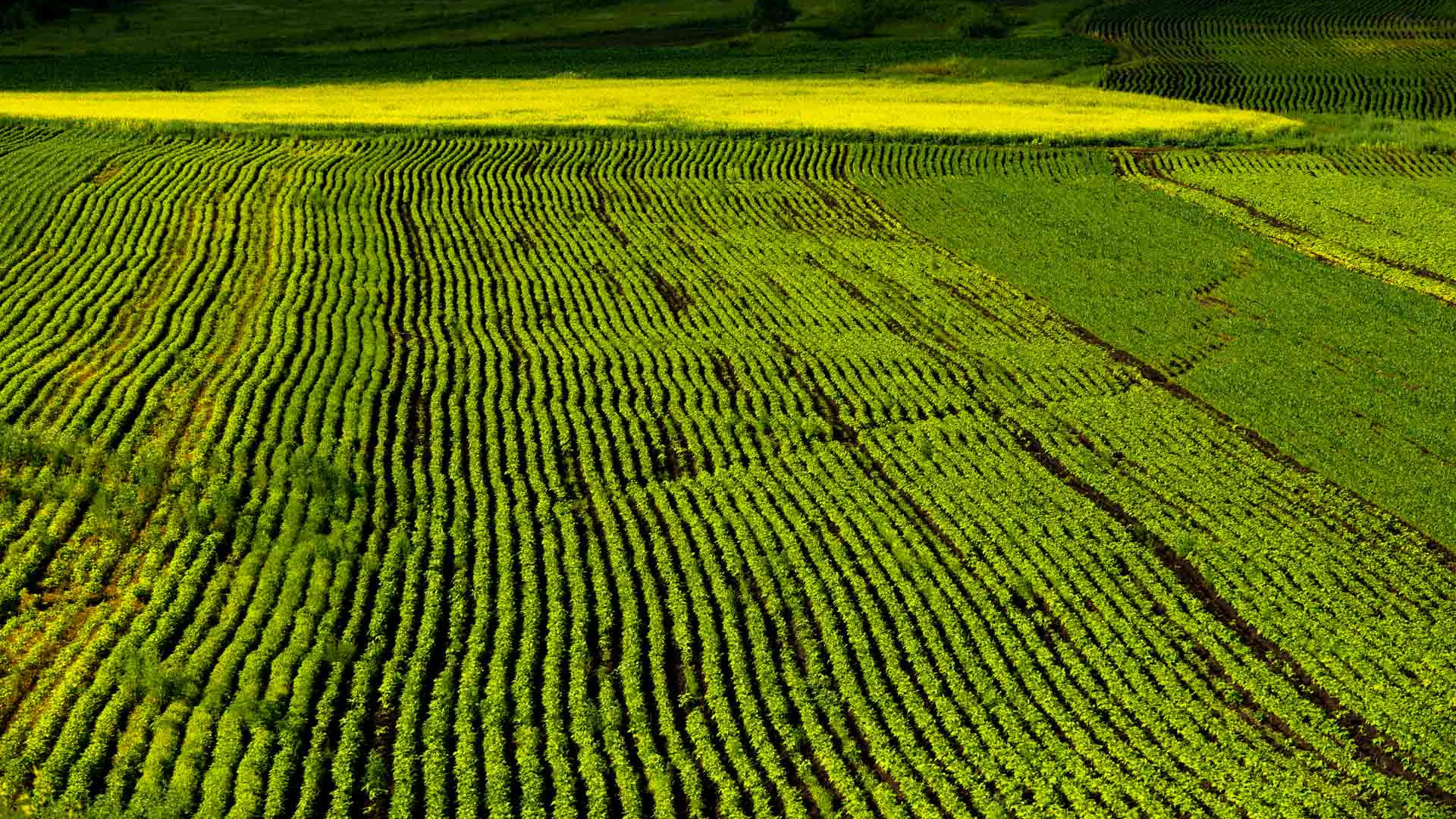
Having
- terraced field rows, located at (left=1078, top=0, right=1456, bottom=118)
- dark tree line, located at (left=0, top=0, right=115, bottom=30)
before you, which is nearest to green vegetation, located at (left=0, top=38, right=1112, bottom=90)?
terraced field rows, located at (left=1078, top=0, right=1456, bottom=118)

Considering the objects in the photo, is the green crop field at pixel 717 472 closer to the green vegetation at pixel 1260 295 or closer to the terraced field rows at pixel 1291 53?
the green vegetation at pixel 1260 295

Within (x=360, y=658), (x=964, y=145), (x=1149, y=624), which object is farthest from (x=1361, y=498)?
(x=964, y=145)

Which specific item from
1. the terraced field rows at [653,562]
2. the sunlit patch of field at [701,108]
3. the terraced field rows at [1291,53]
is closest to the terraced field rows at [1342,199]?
the sunlit patch of field at [701,108]

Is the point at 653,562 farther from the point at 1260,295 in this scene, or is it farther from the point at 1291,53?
the point at 1291,53

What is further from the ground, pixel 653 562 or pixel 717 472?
pixel 717 472

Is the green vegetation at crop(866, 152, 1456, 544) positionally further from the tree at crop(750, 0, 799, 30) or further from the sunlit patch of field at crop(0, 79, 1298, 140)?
the tree at crop(750, 0, 799, 30)

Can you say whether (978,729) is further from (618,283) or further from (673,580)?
(618,283)

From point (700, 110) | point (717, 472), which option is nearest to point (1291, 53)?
point (700, 110)
